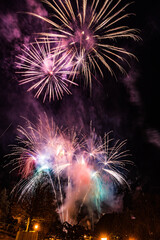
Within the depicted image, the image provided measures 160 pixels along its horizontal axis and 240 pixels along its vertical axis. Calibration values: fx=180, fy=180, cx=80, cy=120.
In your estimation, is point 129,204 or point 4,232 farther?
point 129,204

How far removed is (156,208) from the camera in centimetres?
2662

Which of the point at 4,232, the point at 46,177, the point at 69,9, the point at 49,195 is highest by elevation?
the point at 69,9

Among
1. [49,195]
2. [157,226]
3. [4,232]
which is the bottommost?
[4,232]

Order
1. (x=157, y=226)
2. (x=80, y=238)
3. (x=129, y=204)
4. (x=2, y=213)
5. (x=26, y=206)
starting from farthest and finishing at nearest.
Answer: (x=129, y=204)
(x=2, y=213)
(x=157, y=226)
(x=26, y=206)
(x=80, y=238)

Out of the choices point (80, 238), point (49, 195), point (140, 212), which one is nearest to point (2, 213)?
point (49, 195)

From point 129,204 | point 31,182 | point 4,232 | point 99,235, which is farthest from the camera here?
point 129,204

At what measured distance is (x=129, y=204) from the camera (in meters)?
39.8

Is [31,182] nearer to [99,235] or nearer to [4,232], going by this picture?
[4,232]

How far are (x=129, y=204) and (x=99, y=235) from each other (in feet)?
119

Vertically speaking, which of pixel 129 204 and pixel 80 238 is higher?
pixel 129 204

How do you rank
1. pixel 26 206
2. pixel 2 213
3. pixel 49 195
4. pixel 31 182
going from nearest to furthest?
pixel 26 206
pixel 31 182
pixel 49 195
pixel 2 213

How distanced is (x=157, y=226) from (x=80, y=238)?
2077cm

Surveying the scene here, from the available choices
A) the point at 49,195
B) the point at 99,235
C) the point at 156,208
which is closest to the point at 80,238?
the point at 99,235

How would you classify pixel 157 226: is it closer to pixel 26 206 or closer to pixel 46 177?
pixel 46 177
